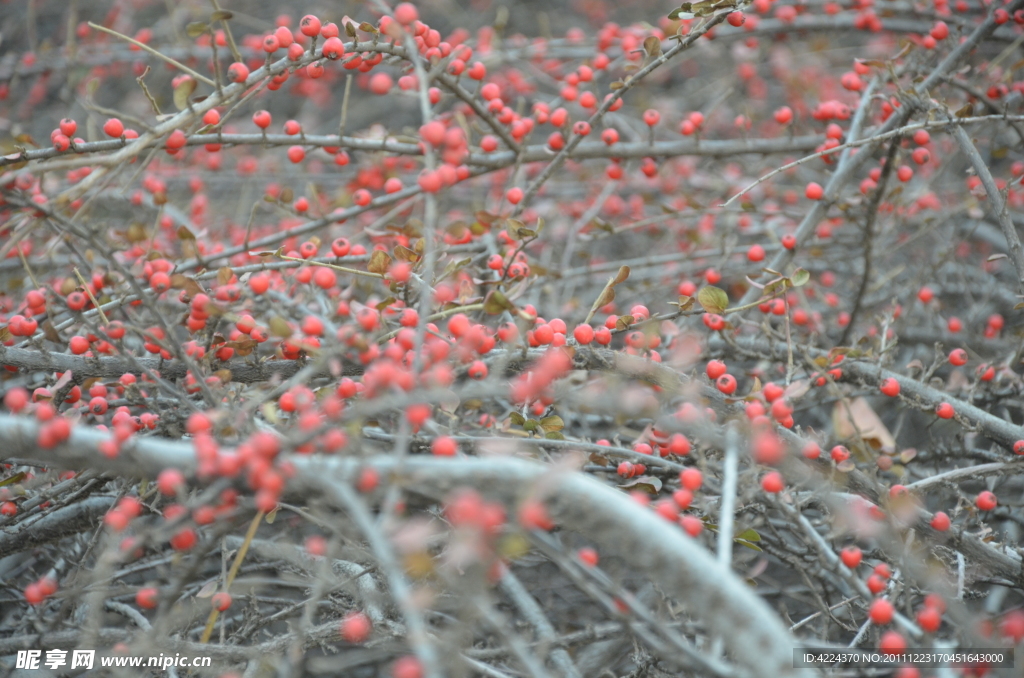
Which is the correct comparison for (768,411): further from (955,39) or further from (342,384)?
(955,39)

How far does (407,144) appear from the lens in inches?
115

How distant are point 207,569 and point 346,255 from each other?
1486mm

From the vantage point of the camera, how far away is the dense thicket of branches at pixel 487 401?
4.61 feet

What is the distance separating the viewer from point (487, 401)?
8.56ft

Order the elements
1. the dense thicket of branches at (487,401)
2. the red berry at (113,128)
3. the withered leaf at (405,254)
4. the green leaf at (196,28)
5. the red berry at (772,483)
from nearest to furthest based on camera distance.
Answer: the dense thicket of branches at (487,401) < the red berry at (772,483) < the withered leaf at (405,254) < the red berry at (113,128) < the green leaf at (196,28)

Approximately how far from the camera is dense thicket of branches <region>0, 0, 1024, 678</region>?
4.61ft

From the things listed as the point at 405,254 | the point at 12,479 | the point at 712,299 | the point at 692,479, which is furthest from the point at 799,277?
the point at 12,479

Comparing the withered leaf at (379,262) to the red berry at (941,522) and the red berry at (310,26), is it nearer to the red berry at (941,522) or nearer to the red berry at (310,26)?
the red berry at (310,26)

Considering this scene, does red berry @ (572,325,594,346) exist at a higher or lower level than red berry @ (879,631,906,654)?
higher

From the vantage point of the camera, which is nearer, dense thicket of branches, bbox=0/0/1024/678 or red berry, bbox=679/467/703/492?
dense thicket of branches, bbox=0/0/1024/678

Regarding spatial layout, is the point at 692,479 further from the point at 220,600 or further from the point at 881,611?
the point at 220,600

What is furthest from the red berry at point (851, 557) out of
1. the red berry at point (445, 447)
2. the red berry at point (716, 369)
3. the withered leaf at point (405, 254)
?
the withered leaf at point (405, 254)

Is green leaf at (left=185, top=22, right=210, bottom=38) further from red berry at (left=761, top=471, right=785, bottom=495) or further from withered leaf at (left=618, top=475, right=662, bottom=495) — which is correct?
red berry at (left=761, top=471, right=785, bottom=495)

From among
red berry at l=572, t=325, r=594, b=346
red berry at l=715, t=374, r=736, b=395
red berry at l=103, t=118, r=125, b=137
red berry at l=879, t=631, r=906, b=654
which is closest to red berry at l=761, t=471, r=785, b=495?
red berry at l=879, t=631, r=906, b=654
